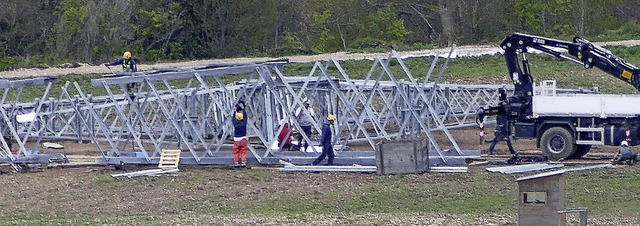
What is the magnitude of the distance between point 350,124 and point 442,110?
13.6ft

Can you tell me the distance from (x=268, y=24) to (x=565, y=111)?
3799cm

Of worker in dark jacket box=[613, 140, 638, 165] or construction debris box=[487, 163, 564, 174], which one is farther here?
worker in dark jacket box=[613, 140, 638, 165]

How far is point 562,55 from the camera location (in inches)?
1151

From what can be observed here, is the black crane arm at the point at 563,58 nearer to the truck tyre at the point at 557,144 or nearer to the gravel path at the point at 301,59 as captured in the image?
the truck tyre at the point at 557,144

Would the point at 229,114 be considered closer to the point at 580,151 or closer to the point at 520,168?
the point at 520,168

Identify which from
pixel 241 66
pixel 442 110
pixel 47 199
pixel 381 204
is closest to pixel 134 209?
pixel 47 199

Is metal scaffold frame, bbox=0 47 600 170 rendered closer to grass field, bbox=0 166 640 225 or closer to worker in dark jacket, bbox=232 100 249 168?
worker in dark jacket, bbox=232 100 249 168

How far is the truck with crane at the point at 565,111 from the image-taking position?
27766 mm

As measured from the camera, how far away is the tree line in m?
62.8

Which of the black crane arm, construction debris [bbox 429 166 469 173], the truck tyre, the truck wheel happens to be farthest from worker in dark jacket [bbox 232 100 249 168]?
the truck wheel

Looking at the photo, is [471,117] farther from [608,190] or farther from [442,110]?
[608,190]

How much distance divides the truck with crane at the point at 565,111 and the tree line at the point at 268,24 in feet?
103

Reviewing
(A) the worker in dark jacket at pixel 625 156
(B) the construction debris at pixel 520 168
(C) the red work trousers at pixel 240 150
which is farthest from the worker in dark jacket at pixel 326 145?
(A) the worker in dark jacket at pixel 625 156

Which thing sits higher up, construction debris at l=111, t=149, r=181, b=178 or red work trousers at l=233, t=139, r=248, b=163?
red work trousers at l=233, t=139, r=248, b=163
